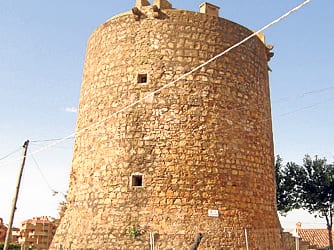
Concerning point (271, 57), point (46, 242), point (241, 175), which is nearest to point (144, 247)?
point (241, 175)

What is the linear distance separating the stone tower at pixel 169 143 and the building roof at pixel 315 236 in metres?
15.2

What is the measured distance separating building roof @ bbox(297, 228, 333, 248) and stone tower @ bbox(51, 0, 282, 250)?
15190 millimetres

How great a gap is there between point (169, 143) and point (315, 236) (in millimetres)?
19788

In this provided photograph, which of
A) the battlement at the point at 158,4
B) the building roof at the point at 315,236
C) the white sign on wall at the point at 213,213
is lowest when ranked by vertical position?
the building roof at the point at 315,236

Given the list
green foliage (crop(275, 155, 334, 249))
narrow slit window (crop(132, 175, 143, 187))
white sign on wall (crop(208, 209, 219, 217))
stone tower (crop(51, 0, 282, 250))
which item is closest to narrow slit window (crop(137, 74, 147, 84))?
stone tower (crop(51, 0, 282, 250))

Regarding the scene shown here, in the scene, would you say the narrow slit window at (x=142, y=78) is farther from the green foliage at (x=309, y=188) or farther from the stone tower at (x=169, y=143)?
the green foliage at (x=309, y=188)

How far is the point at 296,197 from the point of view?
773 inches

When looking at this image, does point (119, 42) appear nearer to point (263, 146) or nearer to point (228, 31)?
point (228, 31)

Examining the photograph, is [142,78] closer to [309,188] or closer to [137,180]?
[137,180]

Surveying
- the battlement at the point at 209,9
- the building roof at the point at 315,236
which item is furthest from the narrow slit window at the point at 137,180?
the building roof at the point at 315,236

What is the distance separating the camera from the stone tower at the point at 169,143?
32.7ft

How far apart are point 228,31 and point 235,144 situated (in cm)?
353

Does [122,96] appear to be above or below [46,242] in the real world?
above

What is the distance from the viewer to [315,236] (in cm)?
2605
